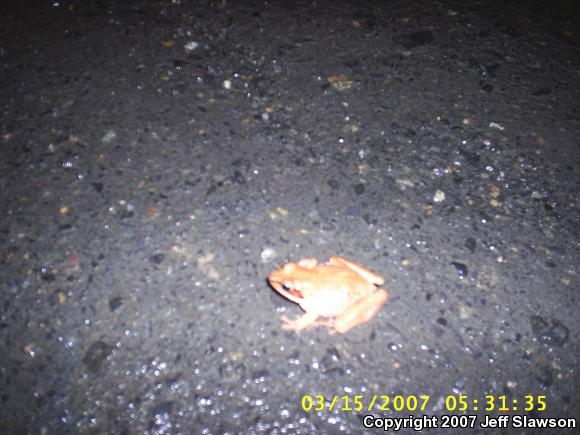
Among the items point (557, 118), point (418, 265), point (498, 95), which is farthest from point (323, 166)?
point (557, 118)

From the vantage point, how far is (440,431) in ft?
6.83

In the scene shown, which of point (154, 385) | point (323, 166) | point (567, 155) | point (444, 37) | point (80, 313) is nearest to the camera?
point (154, 385)

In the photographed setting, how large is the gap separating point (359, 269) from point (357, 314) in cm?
24

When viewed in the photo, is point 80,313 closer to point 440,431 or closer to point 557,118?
point 440,431

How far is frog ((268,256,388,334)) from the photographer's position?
2236 mm

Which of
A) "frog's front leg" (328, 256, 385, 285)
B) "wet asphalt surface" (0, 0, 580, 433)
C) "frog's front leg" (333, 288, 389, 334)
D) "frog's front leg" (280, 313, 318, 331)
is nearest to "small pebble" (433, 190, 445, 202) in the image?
"wet asphalt surface" (0, 0, 580, 433)

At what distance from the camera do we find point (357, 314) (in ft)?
7.36

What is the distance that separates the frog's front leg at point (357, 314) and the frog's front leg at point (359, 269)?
0.29 ft

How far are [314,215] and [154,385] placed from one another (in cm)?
120
